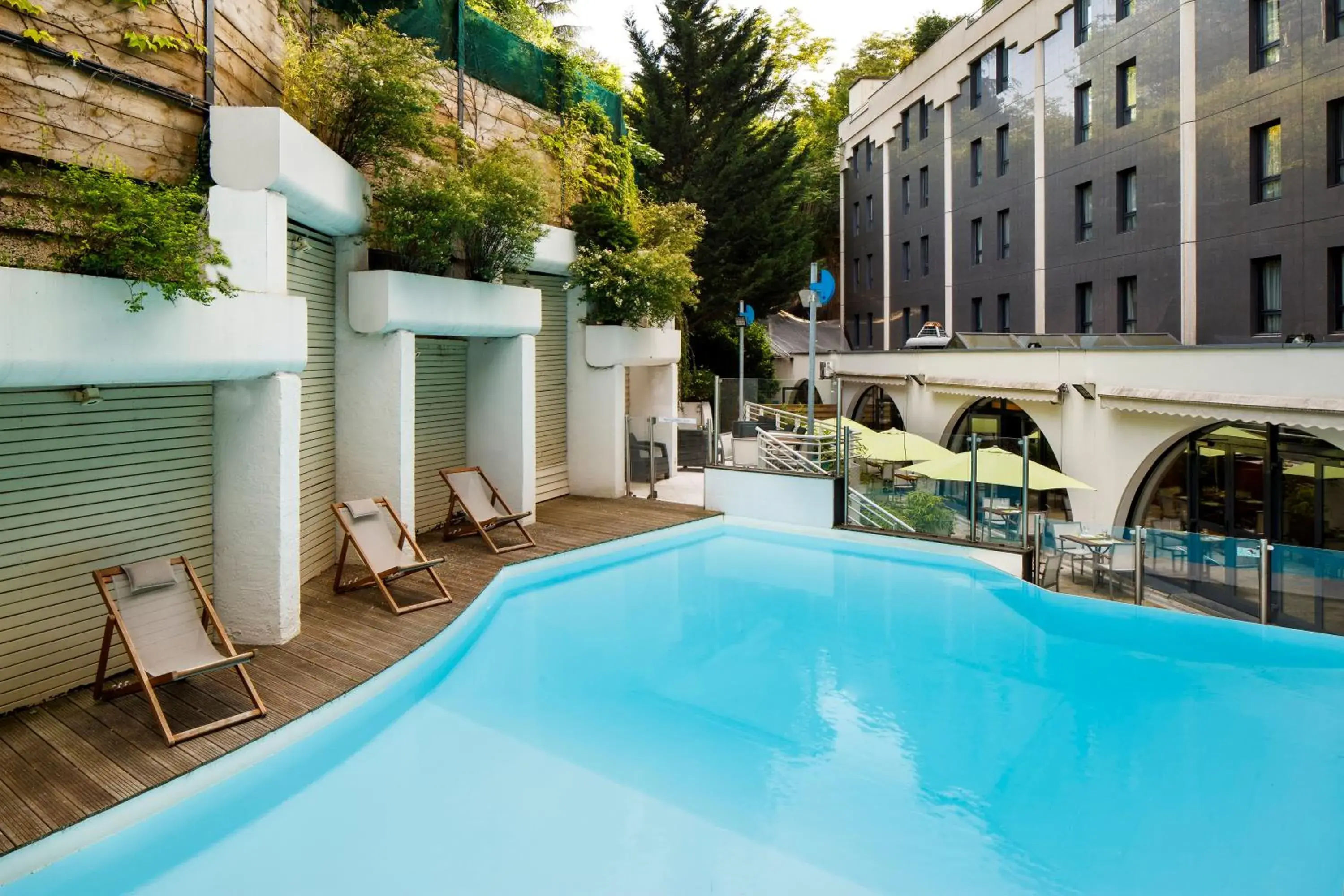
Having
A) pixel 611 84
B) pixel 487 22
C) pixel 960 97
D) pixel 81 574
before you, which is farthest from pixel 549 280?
pixel 960 97

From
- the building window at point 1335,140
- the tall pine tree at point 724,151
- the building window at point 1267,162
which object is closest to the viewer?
the building window at point 1335,140

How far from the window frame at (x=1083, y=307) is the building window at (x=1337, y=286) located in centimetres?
632

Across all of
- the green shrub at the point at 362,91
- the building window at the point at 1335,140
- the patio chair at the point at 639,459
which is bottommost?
the patio chair at the point at 639,459

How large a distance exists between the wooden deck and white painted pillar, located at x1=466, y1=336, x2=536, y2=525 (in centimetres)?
311

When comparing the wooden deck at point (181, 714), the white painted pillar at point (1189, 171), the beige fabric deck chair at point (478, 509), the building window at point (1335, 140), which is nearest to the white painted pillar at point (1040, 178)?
the white painted pillar at point (1189, 171)

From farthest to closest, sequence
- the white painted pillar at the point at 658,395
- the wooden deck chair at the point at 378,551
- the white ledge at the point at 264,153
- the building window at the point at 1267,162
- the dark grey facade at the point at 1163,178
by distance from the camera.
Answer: the white painted pillar at the point at 658,395, the building window at the point at 1267,162, the dark grey facade at the point at 1163,178, the wooden deck chair at the point at 378,551, the white ledge at the point at 264,153

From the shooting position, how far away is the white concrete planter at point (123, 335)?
192 inches

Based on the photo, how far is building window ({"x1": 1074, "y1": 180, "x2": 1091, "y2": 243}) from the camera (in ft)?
66.1

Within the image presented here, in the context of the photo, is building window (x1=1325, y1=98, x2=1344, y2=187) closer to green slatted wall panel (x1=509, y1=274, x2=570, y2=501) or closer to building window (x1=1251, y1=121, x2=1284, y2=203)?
building window (x1=1251, y1=121, x2=1284, y2=203)

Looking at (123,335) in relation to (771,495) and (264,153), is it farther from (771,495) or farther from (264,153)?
(771,495)

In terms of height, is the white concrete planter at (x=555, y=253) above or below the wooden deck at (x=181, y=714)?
above

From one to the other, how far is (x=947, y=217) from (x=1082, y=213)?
22.5ft

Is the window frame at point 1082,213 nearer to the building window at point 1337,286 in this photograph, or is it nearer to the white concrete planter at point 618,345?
the building window at point 1337,286

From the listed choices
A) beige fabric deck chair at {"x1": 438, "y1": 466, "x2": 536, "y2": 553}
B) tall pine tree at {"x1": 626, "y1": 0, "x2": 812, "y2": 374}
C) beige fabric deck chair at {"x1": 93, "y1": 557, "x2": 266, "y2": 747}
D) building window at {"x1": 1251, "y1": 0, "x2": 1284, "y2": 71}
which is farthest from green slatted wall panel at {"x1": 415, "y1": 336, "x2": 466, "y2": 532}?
tall pine tree at {"x1": 626, "y1": 0, "x2": 812, "y2": 374}
